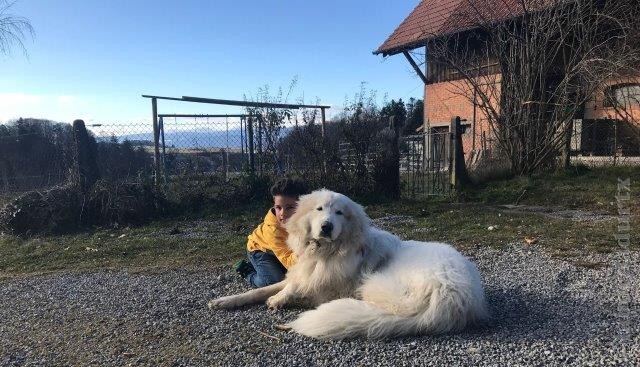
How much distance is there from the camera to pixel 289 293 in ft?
13.6

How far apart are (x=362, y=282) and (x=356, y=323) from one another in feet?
2.18

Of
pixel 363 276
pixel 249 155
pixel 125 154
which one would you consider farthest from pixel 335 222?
pixel 125 154

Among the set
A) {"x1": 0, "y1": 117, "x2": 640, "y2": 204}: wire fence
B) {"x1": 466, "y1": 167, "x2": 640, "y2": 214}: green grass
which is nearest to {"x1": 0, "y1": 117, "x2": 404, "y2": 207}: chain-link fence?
{"x1": 0, "y1": 117, "x2": 640, "y2": 204}: wire fence

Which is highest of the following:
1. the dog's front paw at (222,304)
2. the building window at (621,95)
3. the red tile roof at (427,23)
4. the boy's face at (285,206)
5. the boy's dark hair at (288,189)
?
the red tile roof at (427,23)

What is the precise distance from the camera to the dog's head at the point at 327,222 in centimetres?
402

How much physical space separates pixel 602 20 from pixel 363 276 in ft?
→ 32.3

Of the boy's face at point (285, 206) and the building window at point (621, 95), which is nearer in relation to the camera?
the boy's face at point (285, 206)

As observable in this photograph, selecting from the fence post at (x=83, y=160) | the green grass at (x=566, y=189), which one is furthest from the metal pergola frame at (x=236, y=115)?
the green grass at (x=566, y=189)

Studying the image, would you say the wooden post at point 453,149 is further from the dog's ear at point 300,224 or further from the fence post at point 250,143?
the dog's ear at point 300,224

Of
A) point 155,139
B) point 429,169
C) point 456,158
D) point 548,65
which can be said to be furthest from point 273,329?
point 548,65

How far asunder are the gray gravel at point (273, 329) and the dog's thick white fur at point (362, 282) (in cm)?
11

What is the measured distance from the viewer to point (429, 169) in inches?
444

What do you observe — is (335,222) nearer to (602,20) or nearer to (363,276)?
(363,276)

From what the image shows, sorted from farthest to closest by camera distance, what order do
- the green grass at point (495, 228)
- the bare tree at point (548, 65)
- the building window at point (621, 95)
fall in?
1. the building window at point (621, 95)
2. the bare tree at point (548, 65)
3. the green grass at point (495, 228)
